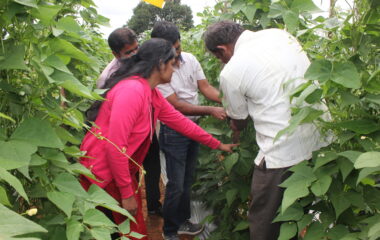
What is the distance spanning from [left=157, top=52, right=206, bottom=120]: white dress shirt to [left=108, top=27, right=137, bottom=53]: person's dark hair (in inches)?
17.6

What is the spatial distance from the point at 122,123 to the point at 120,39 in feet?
4.66

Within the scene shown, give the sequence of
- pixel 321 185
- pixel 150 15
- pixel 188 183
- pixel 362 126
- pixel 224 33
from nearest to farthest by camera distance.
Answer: pixel 362 126 → pixel 321 185 → pixel 224 33 → pixel 188 183 → pixel 150 15

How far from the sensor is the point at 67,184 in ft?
4.15

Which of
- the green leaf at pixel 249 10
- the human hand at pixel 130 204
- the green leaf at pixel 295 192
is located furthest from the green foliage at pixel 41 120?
the green leaf at pixel 249 10

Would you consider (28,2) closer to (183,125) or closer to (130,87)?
(130,87)

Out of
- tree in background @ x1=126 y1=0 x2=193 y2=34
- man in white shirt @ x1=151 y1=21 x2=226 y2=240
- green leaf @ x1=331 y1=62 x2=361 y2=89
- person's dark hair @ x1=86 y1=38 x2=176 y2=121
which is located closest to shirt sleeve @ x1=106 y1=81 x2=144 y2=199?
person's dark hair @ x1=86 y1=38 x2=176 y2=121

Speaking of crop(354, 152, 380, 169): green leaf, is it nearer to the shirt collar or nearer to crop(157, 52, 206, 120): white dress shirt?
the shirt collar

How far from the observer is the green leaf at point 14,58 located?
1.09 meters

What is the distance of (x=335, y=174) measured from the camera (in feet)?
5.28

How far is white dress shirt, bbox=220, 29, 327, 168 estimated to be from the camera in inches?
77.9

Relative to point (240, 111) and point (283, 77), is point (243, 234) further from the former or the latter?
point (283, 77)

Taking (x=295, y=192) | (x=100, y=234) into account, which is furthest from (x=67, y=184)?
(x=295, y=192)

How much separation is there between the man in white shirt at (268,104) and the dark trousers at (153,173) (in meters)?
1.57

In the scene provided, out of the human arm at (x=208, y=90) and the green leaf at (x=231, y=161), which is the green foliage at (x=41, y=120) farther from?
the human arm at (x=208, y=90)
